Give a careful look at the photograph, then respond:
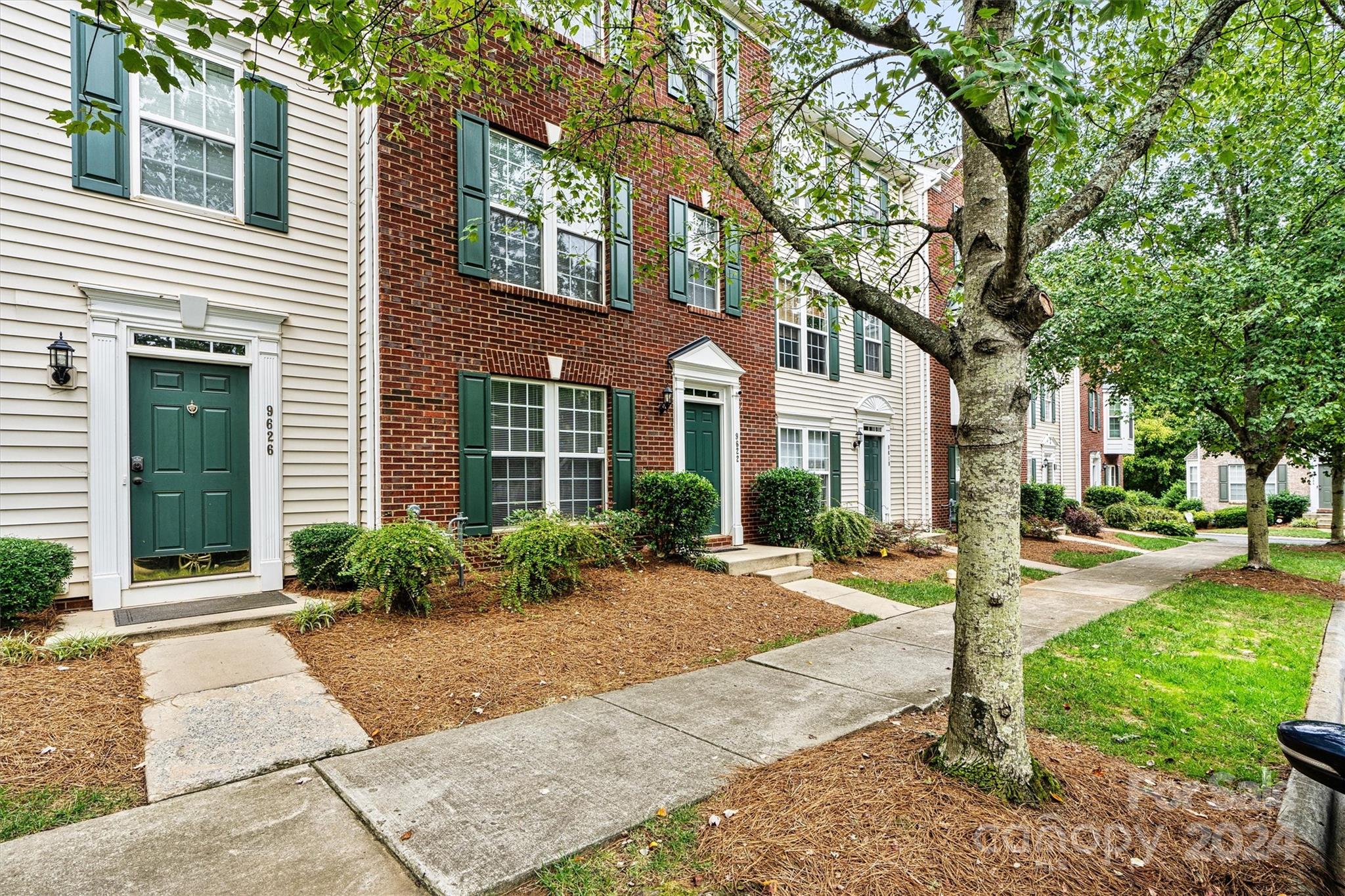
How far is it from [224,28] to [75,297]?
12.7 ft

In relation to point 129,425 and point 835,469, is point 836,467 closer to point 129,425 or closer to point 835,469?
point 835,469

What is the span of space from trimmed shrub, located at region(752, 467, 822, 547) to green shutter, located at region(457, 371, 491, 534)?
184 inches

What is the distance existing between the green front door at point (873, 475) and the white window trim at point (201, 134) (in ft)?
36.8

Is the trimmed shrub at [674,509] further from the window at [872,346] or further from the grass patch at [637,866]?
the window at [872,346]

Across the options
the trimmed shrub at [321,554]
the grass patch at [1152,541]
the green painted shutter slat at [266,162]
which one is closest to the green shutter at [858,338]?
the grass patch at [1152,541]

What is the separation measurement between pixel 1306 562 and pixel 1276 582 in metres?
3.94

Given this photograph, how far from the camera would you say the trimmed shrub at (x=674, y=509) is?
323 inches

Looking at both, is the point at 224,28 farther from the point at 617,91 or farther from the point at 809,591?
the point at 809,591


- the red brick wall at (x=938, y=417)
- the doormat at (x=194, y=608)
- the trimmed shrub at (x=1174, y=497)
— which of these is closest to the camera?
the doormat at (x=194, y=608)

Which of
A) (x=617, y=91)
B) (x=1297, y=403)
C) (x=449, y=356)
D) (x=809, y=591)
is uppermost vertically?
(x=617, y=91)

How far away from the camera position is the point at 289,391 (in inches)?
255

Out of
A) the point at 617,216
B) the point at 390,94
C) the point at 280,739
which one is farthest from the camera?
the point at 617,216

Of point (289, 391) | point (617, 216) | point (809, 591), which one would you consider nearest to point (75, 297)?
point (289, 391)

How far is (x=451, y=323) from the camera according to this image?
23.0ft
